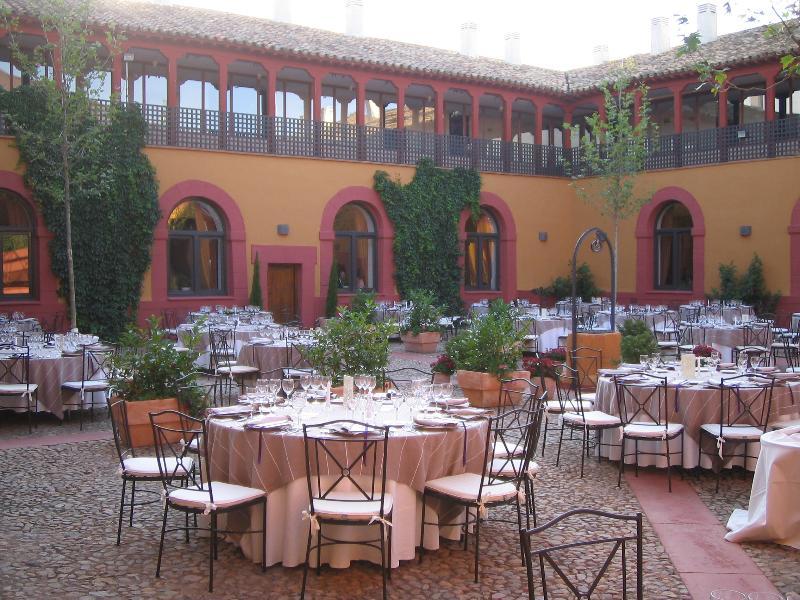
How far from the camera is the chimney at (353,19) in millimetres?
25594

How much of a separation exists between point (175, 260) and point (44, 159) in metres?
3.83

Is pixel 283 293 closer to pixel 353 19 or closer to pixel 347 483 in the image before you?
pixel 353 19

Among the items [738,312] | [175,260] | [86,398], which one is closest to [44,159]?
[175,260]

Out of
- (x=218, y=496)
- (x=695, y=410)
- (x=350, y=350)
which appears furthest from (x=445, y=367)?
(x=218, y=496)

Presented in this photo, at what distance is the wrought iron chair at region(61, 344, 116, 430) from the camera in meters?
9.80

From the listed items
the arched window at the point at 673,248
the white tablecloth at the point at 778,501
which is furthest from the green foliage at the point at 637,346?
the arched window at the point at 673,248

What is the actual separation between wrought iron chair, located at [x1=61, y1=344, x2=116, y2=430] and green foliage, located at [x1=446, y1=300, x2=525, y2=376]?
4319 mm

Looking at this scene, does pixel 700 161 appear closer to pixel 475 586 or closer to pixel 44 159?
pixel 44 159

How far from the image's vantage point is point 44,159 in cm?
1689

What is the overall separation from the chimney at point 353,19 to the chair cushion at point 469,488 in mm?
22161

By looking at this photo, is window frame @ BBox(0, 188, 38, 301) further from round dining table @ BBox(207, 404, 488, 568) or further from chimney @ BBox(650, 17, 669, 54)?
chimney @ BBox(650, 17, 669, 54)

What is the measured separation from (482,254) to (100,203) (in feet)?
34.7

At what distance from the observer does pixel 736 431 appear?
7.12 m

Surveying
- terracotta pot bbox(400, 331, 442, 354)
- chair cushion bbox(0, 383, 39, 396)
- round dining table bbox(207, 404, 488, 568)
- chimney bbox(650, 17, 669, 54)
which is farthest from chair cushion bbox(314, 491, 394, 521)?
chimney bbox(650, 17, 669, 54)
